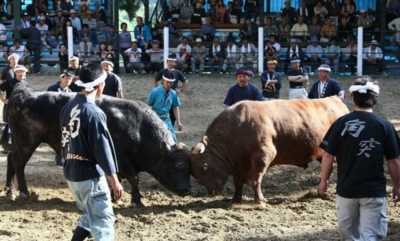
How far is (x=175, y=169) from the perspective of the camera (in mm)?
10812

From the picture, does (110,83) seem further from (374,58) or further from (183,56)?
(374,58)

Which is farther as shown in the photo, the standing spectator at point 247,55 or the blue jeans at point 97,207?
the standing spectator at point 247,55

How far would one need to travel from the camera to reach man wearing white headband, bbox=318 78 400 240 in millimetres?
6696

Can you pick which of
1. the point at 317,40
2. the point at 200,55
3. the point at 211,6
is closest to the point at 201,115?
the point at 200,55

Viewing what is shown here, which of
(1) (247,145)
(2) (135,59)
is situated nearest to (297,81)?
(1) (247,145)

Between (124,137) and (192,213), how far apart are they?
150 cm

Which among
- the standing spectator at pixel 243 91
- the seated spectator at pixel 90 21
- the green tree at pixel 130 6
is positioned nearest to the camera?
the standing spectator at pixel 243 91

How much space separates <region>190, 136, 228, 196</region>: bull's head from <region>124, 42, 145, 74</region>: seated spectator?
1163 centimetres

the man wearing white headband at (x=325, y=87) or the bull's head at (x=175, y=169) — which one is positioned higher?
the man wearing white headband at (x=325, y=87)

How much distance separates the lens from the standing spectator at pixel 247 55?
22.3 metres

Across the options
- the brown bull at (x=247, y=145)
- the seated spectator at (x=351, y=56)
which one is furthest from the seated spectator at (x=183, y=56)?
the brown bull at (x=247, y=145)

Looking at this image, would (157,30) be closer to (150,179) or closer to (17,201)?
(150,179)

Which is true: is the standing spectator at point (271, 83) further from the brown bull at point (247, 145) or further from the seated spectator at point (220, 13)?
the seated spectator at point (220, 13)

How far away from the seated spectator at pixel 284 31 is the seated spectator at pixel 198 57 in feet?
7.87
